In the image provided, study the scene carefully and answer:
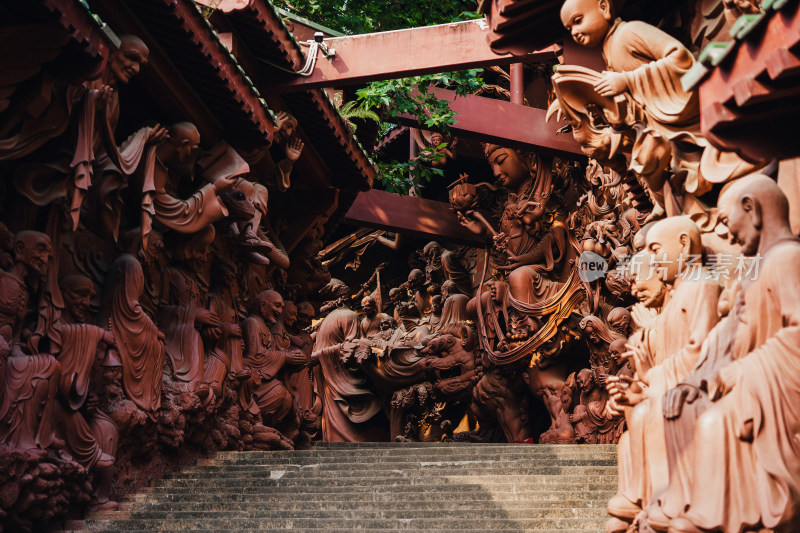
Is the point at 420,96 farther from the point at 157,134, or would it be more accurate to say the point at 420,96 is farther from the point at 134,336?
the point at 134,336

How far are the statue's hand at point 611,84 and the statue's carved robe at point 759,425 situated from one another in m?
2.78

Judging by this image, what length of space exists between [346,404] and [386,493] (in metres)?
9.52

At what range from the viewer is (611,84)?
8.08 metres

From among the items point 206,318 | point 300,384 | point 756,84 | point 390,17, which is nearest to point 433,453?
point 206,318

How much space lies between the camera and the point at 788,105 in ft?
16.3

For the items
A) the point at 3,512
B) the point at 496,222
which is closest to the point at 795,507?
the point at 3,512

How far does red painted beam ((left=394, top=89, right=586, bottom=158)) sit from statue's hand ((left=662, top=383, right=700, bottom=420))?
9211 millimetres

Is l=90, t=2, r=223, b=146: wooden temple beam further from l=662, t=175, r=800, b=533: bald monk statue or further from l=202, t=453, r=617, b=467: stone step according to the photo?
l=662, t=175, r=800, b=533: bald monk statue

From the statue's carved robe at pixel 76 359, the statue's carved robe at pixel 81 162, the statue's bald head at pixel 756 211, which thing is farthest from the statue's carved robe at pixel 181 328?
the statue's bald head at pixel 756 211

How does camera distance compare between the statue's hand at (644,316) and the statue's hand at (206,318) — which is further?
the statue's hand at (206,318)

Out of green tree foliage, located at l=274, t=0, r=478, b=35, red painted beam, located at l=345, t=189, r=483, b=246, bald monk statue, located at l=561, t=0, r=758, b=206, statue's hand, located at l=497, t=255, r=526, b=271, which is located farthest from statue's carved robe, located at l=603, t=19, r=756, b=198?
red painted beam, located at l=345, t=189, r=483, b=246

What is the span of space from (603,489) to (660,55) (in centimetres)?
369

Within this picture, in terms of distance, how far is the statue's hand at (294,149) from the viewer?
42.0 feet

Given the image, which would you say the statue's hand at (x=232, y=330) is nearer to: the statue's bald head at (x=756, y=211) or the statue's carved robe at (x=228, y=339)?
the statue's carved robe at (x=228, y=339)
